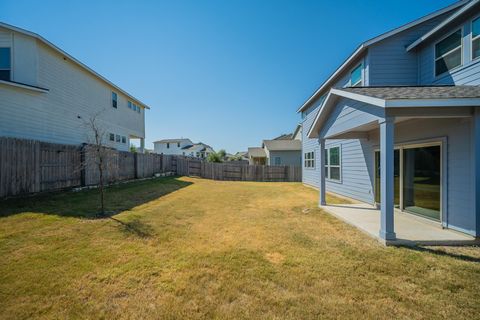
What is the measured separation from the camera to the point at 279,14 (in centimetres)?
1063

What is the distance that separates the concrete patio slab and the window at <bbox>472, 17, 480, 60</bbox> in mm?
4444

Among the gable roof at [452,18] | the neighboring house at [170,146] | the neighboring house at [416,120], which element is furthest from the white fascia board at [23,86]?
the neighboring house at [170,146]

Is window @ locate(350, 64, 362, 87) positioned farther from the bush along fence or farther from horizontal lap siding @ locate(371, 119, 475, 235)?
the bush along fence

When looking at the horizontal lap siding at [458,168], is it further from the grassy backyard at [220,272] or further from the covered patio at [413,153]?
the grassy backyard at [220,272]

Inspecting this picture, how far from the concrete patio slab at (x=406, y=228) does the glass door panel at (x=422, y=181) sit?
318mm

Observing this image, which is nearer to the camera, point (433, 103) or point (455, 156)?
point (433, 103)

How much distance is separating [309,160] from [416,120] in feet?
30.9

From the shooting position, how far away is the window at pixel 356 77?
27.5 feet

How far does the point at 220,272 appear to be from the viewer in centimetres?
324

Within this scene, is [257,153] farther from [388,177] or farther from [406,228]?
[388,177]

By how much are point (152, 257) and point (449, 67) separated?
928 cm

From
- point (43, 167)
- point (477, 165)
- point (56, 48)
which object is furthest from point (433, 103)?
point (56, 48)

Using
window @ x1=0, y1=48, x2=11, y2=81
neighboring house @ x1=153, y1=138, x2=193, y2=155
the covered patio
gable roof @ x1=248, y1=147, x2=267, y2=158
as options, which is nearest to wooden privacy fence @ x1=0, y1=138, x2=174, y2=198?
window @ x1=0, y1=48, x2=11, y2=81

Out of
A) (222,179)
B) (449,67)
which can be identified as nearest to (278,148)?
(222,179)
